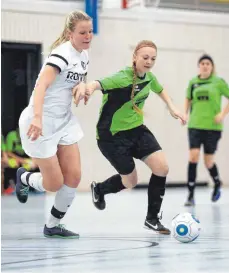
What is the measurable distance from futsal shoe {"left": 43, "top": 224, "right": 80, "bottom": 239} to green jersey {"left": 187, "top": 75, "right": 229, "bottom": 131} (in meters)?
3.97

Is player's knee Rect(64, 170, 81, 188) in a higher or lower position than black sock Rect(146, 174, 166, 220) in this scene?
higher

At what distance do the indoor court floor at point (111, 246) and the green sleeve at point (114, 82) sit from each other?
1132mm

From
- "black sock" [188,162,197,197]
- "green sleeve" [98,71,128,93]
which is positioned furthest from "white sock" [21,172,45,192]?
"black sock" [188,162,197,197]

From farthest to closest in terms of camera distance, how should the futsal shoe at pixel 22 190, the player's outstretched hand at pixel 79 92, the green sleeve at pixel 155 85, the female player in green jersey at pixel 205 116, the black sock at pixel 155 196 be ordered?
the female player in green jersey at pixel 205 116 → the futsal shoe at pixel 22 190 → the green sleeve at pixel 155 85 → the black sock at pixel 155 196 → the player's outstretched hand at pixel 79 92

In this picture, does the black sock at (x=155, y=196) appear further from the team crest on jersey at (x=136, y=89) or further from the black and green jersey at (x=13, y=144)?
the black and green jersey at (x=13, y=144)

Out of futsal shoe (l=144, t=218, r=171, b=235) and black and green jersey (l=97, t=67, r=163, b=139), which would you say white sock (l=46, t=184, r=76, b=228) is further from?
black and green jersey (l=97, t=67, r=163, b=139)

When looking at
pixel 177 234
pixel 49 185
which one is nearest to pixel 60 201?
pixel 49 185

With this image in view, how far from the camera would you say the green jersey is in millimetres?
8992

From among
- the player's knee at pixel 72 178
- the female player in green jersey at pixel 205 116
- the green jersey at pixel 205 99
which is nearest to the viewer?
the player's knee at pixel 72 178

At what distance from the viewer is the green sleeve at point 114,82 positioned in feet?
18.1

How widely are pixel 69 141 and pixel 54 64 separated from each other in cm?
61

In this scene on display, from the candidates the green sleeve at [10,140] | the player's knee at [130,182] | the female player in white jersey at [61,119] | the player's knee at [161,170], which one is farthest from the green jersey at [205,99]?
the female player in white jersey at [61,119]

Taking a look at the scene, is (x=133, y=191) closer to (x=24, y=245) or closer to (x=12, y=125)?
(x=12, y=125)

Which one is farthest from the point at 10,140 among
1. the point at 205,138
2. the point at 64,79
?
the point at 64,79
